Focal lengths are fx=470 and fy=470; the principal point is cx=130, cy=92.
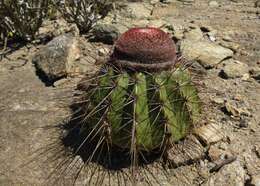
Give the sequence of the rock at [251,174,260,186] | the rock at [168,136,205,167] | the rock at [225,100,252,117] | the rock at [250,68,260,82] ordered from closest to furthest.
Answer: the rock at [251,174,260,186] < the rock at [168,136,205,167] < the rock at [225,100,252,117] < the rock at [250,68,260,82]

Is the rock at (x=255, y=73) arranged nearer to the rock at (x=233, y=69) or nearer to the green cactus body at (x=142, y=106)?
the rock at (x=233, y=69)

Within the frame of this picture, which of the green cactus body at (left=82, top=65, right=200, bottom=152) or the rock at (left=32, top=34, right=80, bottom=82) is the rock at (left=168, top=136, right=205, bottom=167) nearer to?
the green cactus body at (left=82, top=65, right=200, bottom=152)

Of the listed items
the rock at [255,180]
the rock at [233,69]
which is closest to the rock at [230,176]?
the rock at [255,180]

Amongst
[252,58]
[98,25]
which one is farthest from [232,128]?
[98,25]

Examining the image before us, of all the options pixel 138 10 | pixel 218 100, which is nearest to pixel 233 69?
pixel 218 100


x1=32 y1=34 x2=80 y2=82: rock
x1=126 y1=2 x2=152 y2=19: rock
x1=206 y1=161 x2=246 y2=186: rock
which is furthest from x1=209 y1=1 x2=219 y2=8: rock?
x1=206 y1=161 x2=246 y2=186: rock

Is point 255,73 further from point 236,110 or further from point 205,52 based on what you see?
point 236,110
